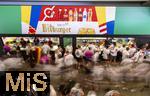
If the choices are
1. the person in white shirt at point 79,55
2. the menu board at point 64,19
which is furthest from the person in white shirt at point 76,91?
the menu board at point 64,19

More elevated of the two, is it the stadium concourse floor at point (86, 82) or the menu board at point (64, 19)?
the menu board at point (64, 19)

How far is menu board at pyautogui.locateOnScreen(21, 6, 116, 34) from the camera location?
5.85 ft

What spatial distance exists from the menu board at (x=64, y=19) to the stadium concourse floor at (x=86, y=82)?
1.32 feet

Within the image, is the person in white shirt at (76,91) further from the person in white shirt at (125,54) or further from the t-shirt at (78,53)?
Result: the person in white shirt at (125,54)

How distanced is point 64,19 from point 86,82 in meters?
0.54

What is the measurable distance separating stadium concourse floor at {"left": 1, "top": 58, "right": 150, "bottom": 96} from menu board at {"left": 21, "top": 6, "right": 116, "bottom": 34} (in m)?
0.40

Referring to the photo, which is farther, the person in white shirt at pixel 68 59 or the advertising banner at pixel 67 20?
the advertising banner at pixel 67 20

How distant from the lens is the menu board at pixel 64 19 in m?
1.78

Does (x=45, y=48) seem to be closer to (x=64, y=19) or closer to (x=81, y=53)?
(x=81, y=53)

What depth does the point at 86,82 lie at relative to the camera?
145 cm

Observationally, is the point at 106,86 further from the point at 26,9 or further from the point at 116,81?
the point at 26,9

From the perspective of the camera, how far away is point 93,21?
5.99ft

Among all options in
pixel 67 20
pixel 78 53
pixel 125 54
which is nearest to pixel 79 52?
pixel 78 53

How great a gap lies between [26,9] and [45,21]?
0.15 m
